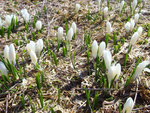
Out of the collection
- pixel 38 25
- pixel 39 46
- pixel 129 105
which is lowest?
pixel 129 105

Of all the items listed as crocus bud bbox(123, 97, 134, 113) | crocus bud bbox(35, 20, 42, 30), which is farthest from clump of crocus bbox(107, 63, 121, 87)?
crocus bud bbox(35, 20, 42, 30)

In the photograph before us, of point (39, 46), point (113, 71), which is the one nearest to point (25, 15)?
point (39, 46)

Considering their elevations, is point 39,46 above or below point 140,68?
above

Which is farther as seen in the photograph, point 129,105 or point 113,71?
point 113,71

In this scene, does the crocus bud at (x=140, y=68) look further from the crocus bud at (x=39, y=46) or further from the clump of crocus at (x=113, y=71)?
the crocus bud at (x=39, y=46)

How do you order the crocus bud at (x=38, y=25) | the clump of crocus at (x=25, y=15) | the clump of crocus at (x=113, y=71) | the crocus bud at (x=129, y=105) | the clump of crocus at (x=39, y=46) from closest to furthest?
the crocus bud at (x=129, y=105)
the clump of crocus at (x=113, y=71)
the clump of crocus at (x=39, y=46)
the crocus bud at (x=38, y=25)
the clump of crocus at (x=25, y=15)

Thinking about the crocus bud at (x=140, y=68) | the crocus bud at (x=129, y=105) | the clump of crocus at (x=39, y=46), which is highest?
the clump of crocus at (x=39, y=46)

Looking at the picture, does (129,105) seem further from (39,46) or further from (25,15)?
(25,15)

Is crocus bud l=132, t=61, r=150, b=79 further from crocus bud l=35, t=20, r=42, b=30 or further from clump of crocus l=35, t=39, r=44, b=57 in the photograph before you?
crocus bud l=35, t=20, r=42, b=30

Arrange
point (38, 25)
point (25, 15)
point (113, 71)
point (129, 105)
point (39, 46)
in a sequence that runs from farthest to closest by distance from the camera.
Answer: point (25, 15) → point (38, 25) → point (39, 46) → point (113, 71) → point (129, 105)

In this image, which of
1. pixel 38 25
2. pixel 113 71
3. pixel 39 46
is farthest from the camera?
pixel 38 25

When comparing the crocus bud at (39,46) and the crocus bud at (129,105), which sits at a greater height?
the crocus bud at (39,46)

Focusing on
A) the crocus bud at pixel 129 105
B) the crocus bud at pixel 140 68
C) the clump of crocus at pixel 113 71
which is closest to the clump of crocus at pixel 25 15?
the clump of crocus at pixel 113 71
